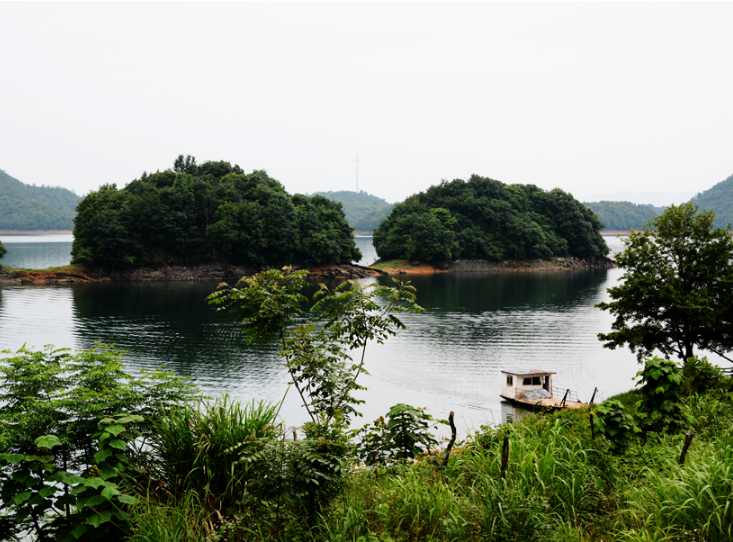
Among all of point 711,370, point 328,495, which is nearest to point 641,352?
point 711,370

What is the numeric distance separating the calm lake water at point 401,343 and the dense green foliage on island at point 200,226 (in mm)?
12527

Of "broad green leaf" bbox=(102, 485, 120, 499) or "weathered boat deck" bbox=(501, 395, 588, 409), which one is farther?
"weathered boat deck" bbox=(501, 395, 588, 409)

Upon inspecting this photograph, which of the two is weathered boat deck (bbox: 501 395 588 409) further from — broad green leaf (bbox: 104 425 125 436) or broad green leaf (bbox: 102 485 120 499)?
broad green leaf (bbox: 102 485 120 499)

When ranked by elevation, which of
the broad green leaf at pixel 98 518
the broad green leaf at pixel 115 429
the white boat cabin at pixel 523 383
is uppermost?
the broad green leaf at pixel 115 429

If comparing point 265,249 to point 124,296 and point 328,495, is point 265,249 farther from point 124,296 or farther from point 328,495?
point 328,495

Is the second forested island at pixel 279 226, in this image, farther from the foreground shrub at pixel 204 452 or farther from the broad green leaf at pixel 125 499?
the broad green leaf at pixel 125 499

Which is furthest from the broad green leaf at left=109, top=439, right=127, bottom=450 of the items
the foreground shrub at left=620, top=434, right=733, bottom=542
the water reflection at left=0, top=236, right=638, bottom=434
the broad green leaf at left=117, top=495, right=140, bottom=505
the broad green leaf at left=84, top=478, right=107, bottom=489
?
the water reflection at left=0, top=236, right=638, bottom=434

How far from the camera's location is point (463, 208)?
119750mm

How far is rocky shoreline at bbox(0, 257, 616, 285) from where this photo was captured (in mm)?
81125

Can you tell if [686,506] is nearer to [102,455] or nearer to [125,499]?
[125,499]

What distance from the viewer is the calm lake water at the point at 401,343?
32.4 meters

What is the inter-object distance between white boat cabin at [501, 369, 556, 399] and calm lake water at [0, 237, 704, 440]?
3.40 feet

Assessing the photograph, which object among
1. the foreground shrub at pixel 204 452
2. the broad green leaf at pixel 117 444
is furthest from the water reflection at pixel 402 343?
the broad green leaf at pixel 117 444

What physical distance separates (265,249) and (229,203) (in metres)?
10.5
